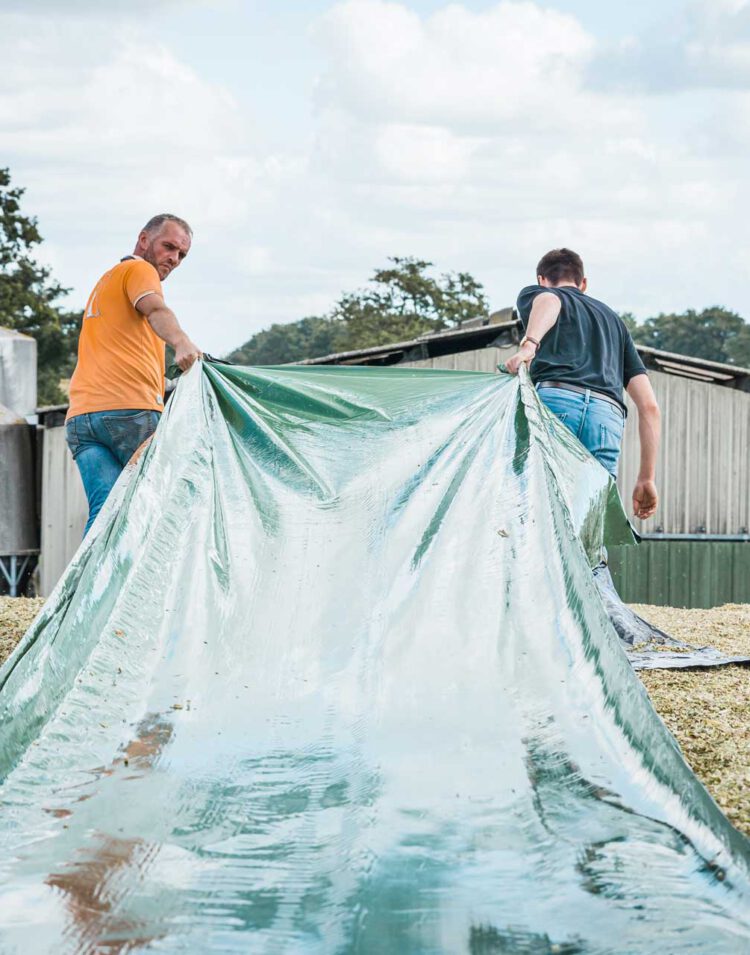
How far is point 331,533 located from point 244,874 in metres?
1.23

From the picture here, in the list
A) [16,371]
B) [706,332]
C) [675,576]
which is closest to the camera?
[675,576]

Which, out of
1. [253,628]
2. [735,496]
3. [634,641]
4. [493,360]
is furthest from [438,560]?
[735,496]

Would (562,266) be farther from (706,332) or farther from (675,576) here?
(706,332)

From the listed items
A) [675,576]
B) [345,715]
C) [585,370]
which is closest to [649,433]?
[585,370]

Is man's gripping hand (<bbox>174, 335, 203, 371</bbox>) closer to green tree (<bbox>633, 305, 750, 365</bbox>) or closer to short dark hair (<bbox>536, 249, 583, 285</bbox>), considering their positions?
short dark hair (<bbox>536, 249, 583, 285</bbox>)

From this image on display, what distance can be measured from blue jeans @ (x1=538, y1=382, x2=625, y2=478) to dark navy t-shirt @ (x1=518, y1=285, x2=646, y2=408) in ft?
0.20

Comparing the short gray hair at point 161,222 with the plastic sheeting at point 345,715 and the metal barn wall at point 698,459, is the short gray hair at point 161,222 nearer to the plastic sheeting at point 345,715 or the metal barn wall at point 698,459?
the plastic sheeting at point 345,715

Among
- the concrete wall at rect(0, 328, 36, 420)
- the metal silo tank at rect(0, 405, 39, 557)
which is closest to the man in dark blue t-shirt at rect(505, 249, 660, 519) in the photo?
the metal silo tank at rect(0, 405, 39, 557)

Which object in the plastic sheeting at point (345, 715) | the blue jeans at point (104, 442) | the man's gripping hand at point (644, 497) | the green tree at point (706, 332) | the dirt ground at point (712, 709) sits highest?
the green tree at point (706, 332)

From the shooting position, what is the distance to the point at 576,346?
431 centimetres

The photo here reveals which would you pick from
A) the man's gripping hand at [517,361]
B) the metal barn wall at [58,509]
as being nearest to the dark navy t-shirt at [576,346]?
the man's gripping hand at [517,361]

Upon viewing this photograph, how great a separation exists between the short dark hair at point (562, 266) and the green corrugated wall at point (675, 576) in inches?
313

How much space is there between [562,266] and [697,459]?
27.6ft

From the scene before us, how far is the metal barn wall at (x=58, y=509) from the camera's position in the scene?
13.6 metres
